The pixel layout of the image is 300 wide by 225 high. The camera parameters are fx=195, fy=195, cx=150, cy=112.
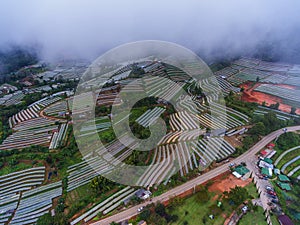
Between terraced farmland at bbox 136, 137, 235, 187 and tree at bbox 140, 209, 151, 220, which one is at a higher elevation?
tree at bbox 140, 209, 151, 220

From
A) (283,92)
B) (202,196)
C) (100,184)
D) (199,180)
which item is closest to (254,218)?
(202,196)

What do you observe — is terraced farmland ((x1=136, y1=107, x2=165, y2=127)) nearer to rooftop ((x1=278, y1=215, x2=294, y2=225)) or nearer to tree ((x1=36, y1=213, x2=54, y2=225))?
tree ((x1=36, y1=213, x2=54, y2=225))

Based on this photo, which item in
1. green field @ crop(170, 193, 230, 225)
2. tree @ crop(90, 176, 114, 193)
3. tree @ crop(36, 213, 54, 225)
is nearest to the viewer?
tree @ crop(36, 213, 54, 225)

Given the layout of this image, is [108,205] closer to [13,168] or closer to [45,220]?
[45,220]

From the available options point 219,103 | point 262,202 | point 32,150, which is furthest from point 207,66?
point 32,150

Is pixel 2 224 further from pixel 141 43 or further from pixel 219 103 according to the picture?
pixel 141 43

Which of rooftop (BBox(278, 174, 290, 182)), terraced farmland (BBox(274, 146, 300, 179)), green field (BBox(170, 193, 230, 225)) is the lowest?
terraced farmland (BBox(274, 146, 300, 179))

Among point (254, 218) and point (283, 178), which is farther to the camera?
point (283, 178)

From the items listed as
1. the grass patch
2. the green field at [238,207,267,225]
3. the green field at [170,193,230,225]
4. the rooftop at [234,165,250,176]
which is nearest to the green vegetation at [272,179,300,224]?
the green field at [238,207,267,225]

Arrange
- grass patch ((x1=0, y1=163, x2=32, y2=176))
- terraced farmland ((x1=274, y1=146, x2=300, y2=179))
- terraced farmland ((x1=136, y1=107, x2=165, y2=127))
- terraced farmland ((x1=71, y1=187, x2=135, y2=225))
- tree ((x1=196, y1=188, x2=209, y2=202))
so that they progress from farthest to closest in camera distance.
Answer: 1. terraced farmland ((x1=136, y1=107, x2=165, y2=127))
2. grass patch ((x1=0, y1=163, x2=32, y2=176))
3. terraced farmland ((x1=274, y1=146, x2=300, y2=179))
4. tree ((x1=196, y1=188, x2=209, y2=202))
5. terraced farmland ((x1=71, y1=187, x2=135, y2=225))

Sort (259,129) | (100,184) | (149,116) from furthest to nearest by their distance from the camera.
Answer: (149,116), (259,129), (100,184)
